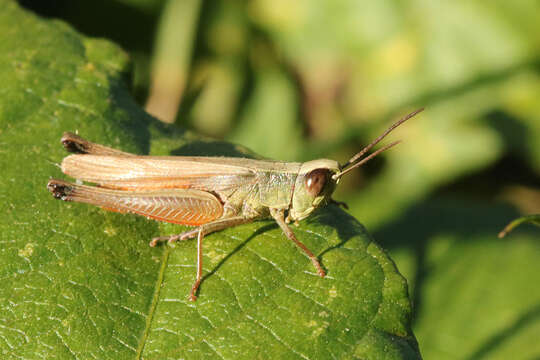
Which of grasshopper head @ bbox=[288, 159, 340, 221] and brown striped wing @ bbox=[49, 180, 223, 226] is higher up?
grasshopper head @ bbox=[288, 159, 340, 221]

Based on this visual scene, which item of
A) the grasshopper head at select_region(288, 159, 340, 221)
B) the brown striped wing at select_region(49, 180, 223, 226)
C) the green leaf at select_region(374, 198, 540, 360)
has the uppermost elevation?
the grasshopper head at select_region(288, 159, 340, 221)

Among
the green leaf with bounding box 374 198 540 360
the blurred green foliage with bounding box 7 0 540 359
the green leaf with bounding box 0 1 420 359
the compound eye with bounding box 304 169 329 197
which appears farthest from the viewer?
the blurred green foliage with bounding box 7 0 540 359

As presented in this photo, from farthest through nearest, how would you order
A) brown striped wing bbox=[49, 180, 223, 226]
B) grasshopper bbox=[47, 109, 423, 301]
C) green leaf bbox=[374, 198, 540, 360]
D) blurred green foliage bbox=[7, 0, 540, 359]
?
blurred green foliage bbox=[7, 0, 540, 359], green leaf bbox=[374, 198, 540, 360], grasshopper bbox=[47, 109, 423, 301], brown striped wing bbox=[49, 180, 223, 226]

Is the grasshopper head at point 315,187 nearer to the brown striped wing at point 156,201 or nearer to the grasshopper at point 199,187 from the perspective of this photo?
the grasshopper at point 199,187

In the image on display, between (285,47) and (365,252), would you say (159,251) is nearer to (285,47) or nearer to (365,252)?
(365,252)

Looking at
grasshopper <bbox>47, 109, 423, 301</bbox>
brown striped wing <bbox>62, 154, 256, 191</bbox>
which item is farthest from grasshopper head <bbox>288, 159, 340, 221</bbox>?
brown striped wing <bbox>62, 154, 256, 191</bbox>

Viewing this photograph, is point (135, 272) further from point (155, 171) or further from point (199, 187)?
point (199, 187)

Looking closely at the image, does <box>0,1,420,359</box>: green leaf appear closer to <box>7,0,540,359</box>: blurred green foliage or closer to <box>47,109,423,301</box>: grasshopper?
<box>47,109,423,301</box>: grasshopper

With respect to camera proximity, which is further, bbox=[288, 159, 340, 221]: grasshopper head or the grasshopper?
bbox=[288, 159, 340, 221]: grasshopper head

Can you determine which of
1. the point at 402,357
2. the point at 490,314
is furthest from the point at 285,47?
the point at 402,357
